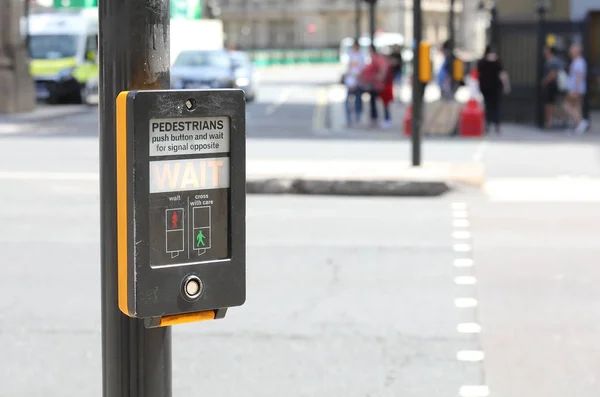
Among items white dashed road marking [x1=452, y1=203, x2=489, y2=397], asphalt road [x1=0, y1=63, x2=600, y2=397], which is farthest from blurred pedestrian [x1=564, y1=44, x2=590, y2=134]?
white dashed road marking [x1=452, y1=203, x2=489, y2=397]

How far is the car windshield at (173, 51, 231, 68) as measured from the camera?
34.5 m

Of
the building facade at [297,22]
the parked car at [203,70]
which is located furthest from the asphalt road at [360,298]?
the building facade at [297,22]

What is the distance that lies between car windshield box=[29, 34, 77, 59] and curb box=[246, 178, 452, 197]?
68.9 feet

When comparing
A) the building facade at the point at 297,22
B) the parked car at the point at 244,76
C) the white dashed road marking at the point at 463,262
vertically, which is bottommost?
the white dashed road marking at the point at 463,262

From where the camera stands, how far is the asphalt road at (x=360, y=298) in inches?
245

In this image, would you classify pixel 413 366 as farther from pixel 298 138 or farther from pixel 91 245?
pixel 298 138

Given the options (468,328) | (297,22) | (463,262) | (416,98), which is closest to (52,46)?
(416,98)

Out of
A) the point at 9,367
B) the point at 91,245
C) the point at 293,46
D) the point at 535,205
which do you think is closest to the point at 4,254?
the point at 91,245

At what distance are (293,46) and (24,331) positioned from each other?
123217mm

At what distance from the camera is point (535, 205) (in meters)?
13.2

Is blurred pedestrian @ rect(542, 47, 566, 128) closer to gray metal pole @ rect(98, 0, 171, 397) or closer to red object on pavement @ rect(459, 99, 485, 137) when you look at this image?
red object on pavement @ rect(459, 99, 485, 137)

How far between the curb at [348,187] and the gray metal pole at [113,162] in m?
10.7

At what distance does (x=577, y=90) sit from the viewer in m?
23.5

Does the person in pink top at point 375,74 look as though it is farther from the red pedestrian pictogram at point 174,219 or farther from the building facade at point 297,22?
the building facade at point 297,22
